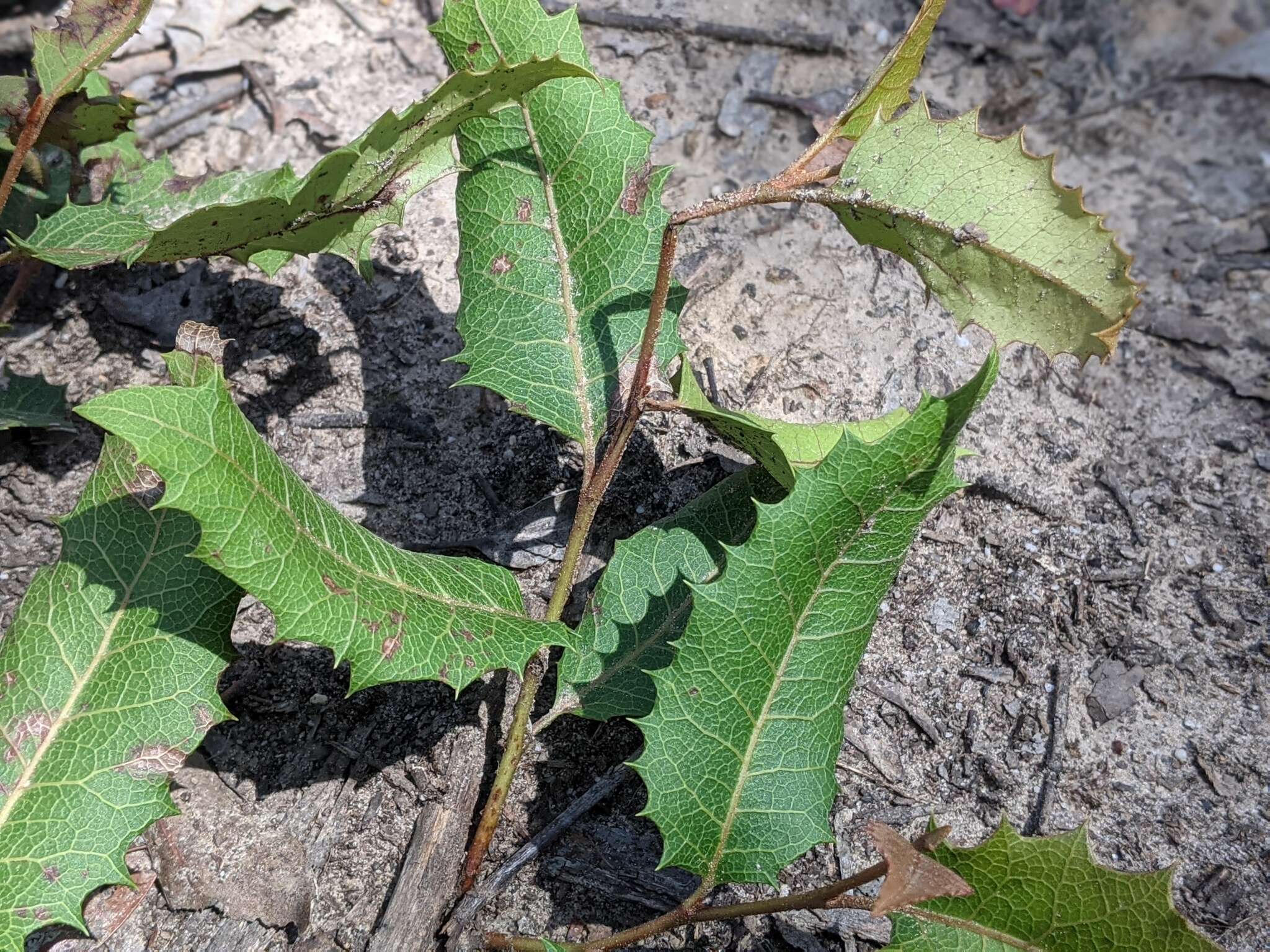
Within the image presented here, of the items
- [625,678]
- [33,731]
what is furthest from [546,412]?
[33,731]

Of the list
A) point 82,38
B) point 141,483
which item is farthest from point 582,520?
point 82,38

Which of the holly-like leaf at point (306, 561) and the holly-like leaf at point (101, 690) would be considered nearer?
the holly-like leaf at point (306, 561)

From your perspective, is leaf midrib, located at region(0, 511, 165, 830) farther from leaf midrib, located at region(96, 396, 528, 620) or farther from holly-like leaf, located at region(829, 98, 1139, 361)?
holly-like leaf, located at region(829, 98, 1139, 361)

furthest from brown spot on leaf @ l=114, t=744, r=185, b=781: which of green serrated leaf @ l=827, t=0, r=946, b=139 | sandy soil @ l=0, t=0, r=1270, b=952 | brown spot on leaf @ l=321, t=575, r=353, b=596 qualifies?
green serrated leaf @ l=827, t=0, r=946, b=139

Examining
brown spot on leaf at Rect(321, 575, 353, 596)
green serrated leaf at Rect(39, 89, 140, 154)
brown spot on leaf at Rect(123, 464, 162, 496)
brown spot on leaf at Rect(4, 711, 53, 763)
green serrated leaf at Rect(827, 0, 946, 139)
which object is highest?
green serrated leaf at Rect(827, 0, 946, 139)

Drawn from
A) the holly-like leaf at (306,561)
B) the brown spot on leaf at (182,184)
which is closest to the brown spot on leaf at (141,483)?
the holly-like leaf at (306,561)

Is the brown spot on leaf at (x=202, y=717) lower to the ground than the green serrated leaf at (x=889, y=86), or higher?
lower

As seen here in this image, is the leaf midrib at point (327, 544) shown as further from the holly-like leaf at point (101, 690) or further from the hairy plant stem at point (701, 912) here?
the hairy plant stem at point (701, 912)

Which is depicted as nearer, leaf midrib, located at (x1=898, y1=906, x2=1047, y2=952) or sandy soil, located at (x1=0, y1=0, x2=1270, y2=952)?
leaf midrib, located at (x1=898, y1=906, x2=1047, y2=952)
